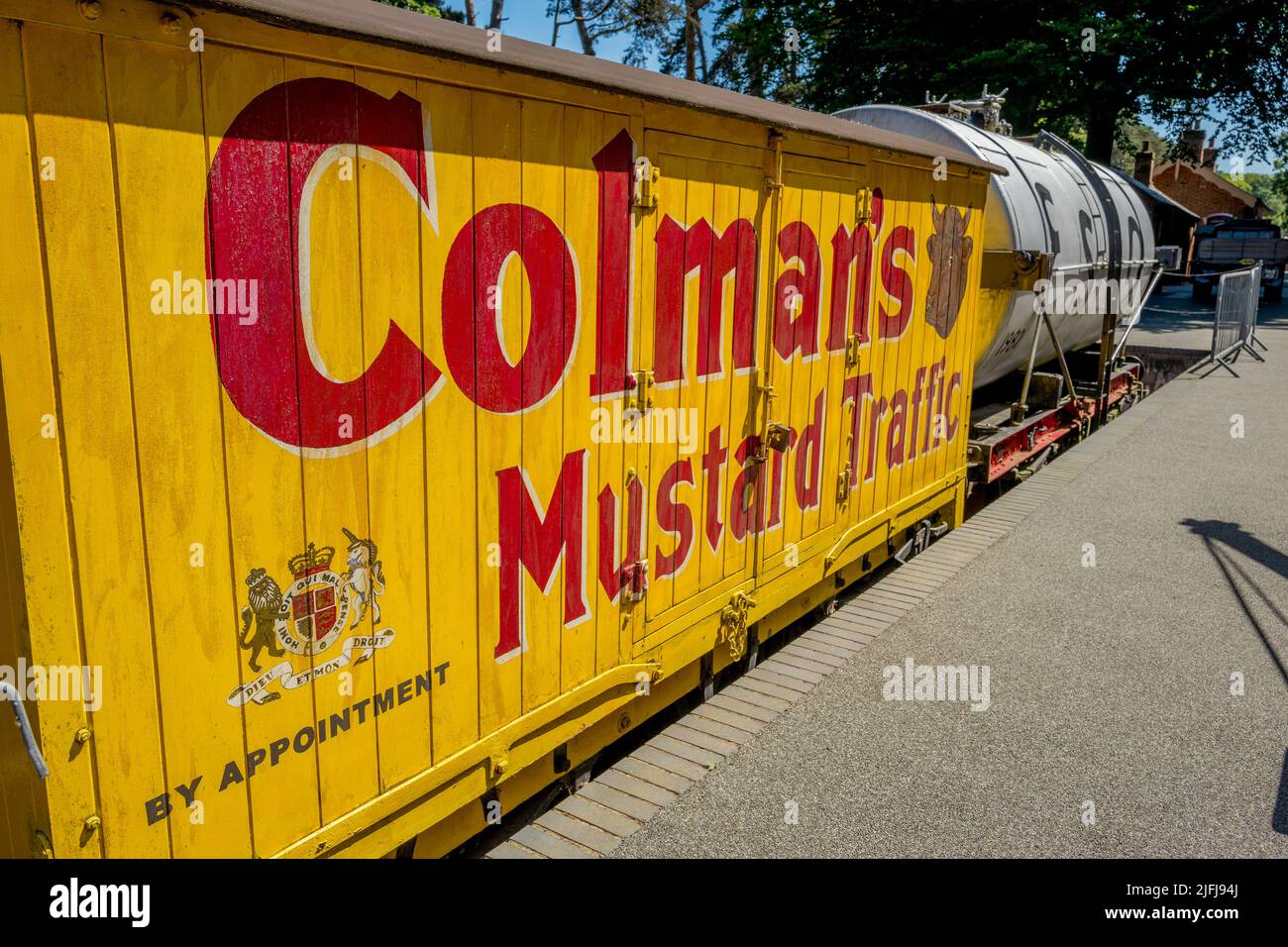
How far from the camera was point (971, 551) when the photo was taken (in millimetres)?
8047

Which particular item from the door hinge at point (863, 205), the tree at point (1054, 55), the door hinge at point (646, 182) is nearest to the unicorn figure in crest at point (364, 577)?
the door hinge at point (646, 182)

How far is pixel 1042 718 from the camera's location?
210 inches

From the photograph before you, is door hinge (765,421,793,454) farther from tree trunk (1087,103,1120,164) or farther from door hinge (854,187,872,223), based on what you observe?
tree trunk (1087,103,1120,164)

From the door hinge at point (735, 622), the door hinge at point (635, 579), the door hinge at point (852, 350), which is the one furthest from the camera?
the door hinge at point (852, 350)

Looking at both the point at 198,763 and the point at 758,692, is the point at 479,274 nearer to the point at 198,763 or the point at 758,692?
the point at 198,763

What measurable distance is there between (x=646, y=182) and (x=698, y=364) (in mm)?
916

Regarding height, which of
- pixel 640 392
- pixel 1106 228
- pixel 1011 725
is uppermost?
pixel 1106 228

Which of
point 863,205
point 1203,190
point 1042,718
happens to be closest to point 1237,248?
point 1203,190

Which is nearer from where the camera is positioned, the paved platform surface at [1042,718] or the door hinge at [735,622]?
the paved platform surface at [1042,718]

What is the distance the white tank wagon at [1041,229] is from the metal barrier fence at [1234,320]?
637cm

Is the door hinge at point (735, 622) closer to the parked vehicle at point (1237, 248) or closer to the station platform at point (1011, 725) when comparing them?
the station platform at point (1011, 725)

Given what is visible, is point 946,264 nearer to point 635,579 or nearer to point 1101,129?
point 635,579

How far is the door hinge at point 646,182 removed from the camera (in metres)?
4.03
